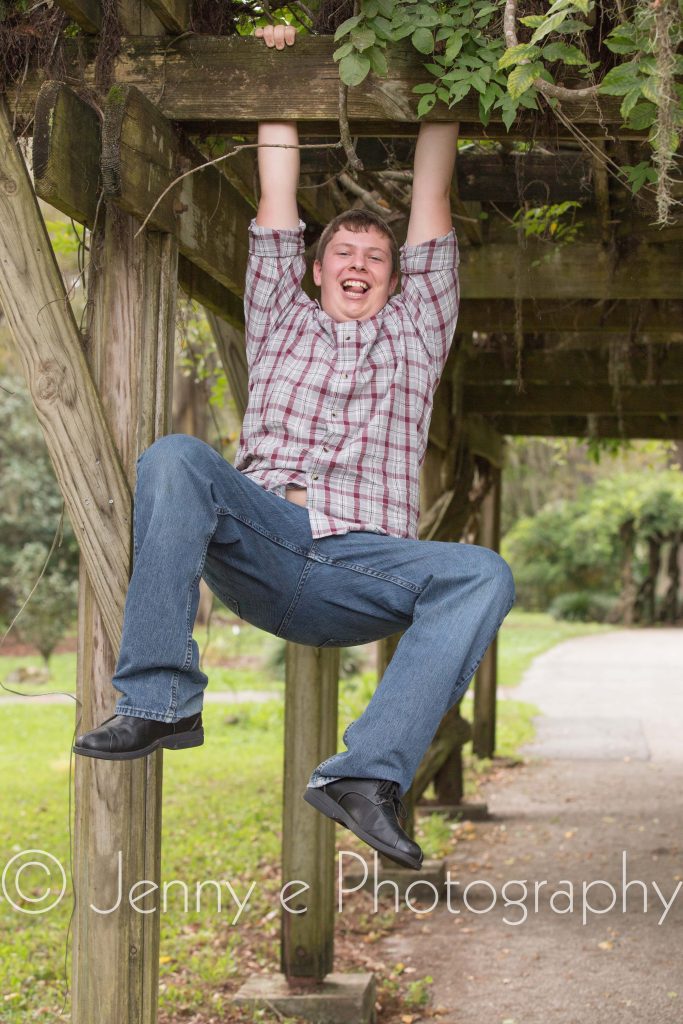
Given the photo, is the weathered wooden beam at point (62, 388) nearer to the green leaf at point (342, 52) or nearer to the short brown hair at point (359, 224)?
the short brown hair at point (359, 224)

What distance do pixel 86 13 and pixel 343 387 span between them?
3.76 feet

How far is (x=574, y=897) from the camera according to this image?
674 centimetres

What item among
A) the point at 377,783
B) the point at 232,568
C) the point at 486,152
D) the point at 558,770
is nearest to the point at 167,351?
the point at 232,568

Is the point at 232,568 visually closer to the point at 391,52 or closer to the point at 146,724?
the point at 146,724

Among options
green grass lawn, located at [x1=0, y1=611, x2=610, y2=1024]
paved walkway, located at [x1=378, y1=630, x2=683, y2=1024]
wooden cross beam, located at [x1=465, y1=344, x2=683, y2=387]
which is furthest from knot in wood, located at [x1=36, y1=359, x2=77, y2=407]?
wooden cross beam, located at [x1=465, y1=344, x2=683, y2=387]

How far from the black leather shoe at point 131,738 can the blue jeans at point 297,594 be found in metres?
0.03

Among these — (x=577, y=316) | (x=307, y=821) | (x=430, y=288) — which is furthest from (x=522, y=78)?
(x=577, y=316)

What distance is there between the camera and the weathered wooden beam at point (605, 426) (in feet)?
32.3

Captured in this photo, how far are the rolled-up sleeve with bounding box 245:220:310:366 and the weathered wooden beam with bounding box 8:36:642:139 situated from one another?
29cm

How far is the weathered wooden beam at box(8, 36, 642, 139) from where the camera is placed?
2939mm

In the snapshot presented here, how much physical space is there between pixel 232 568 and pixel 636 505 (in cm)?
2543

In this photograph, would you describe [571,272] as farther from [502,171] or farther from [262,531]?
[262,531]

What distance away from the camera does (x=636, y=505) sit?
2717cm

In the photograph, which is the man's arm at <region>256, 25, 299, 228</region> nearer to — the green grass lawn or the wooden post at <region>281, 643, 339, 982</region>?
the wooden post at <region>281, 643, 339, 982</region>
